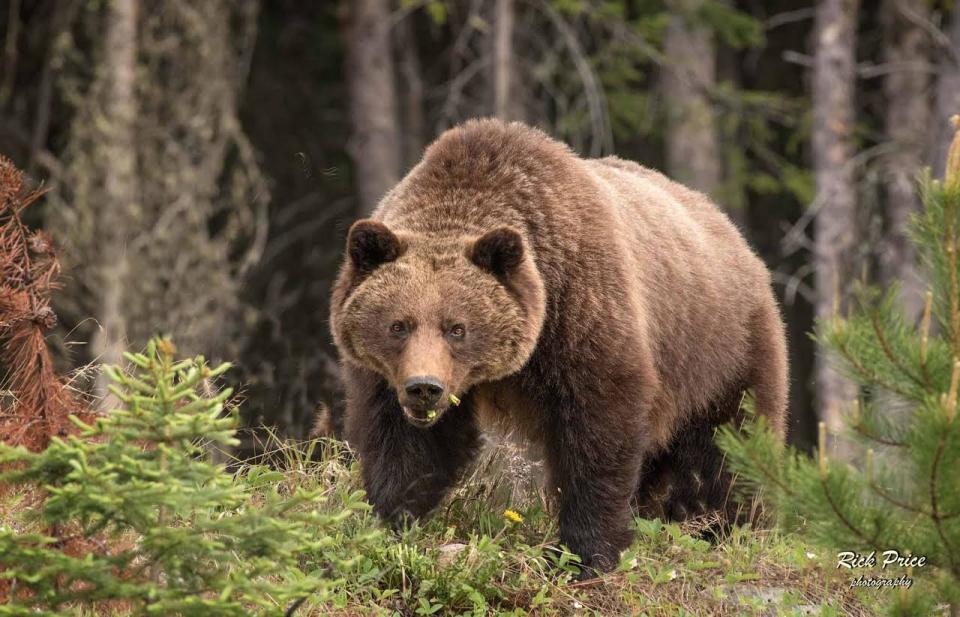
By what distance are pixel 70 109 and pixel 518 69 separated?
7999 mm

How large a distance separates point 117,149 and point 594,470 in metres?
10.1

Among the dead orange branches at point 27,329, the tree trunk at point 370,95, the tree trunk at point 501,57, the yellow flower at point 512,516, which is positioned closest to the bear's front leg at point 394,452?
the yellow flower at point 512,516

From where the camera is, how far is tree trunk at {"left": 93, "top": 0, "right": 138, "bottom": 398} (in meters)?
14.2

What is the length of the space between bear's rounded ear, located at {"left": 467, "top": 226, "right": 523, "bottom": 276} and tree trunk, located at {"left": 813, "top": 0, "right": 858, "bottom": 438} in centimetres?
917

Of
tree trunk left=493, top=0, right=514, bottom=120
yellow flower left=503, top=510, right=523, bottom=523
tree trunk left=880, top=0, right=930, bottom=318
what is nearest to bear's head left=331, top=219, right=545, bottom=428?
yellow flower left=503, top=510, right=523, bottom=523

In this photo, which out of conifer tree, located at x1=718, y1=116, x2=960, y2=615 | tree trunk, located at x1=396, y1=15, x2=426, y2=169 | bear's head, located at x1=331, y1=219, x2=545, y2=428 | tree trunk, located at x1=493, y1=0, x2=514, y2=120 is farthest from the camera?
tree trunk, located at x1=396, y1=15, x2=426, y2=169

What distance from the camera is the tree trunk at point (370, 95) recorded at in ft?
55.7

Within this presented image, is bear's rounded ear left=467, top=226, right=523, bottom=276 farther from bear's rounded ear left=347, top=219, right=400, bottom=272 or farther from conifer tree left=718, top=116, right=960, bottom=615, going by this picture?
conifer tree left=718, top=116, right=960, bottom=615

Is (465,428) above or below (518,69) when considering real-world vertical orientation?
below

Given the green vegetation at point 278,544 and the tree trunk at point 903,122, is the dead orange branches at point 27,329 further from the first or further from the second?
the tree trunk at point 903,122

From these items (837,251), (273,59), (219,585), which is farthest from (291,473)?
(273,59)

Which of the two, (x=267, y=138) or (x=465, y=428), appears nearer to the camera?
(x=465, y=428)

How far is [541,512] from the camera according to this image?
19.9ft

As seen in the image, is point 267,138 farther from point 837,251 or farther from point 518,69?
point 837,251
